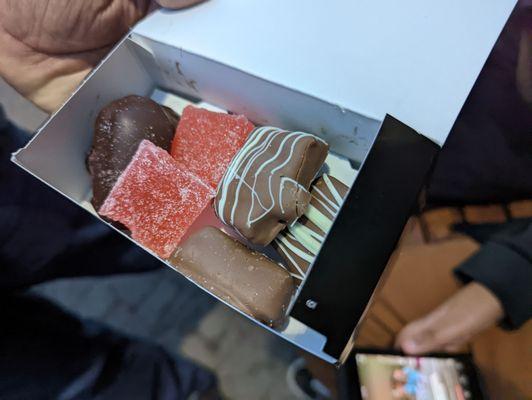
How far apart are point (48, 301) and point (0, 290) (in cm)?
15

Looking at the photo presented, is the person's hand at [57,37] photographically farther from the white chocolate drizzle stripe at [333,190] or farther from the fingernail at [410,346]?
the fingernail at [410,346]

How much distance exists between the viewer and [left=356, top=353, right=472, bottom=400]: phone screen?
3.01 ft

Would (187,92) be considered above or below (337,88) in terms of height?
below

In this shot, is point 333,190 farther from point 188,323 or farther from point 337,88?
point 188,323

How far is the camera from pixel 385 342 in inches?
37.7

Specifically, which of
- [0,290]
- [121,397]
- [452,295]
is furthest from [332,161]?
[0,290]

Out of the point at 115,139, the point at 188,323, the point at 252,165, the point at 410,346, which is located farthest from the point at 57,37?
the point at 410,346

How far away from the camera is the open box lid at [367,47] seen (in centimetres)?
67

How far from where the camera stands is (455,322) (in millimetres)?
895

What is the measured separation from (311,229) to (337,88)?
0.86ft

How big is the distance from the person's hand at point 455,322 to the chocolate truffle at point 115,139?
2.43 feet

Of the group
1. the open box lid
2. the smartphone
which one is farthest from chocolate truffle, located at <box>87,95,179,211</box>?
the smartphone

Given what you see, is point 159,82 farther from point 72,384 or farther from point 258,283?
point 72,384

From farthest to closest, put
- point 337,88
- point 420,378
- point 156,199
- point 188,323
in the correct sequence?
point 188,323, point 420,378, point 156,199, point 337,88
